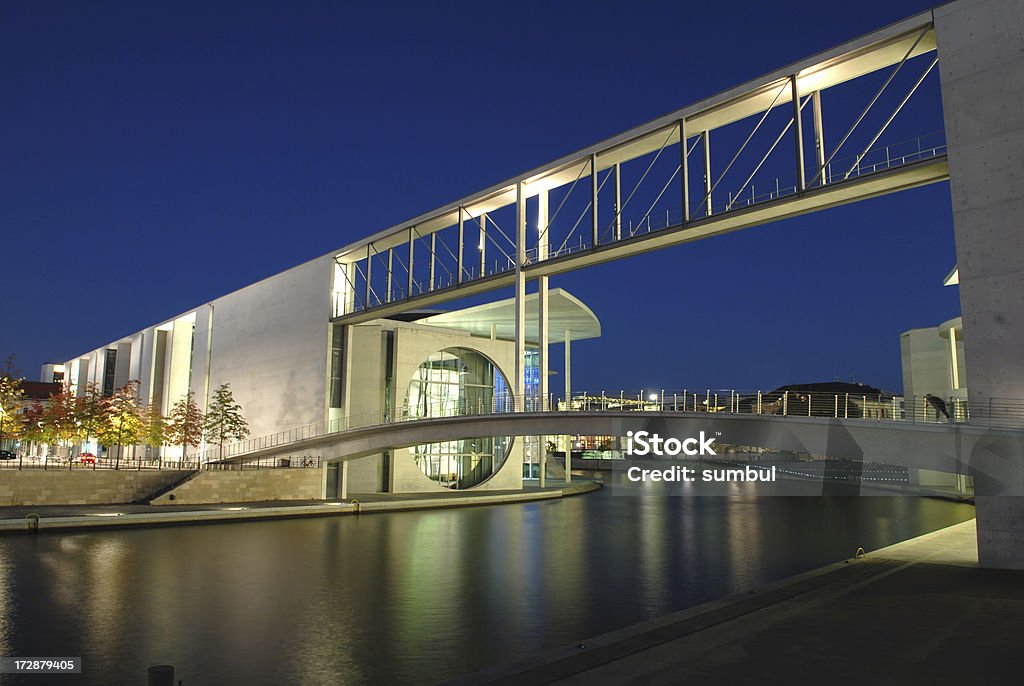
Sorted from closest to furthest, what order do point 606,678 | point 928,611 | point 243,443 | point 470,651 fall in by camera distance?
point 606,678
point 470,651
point 928,611
point 243,443

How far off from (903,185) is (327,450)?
83.6 ft

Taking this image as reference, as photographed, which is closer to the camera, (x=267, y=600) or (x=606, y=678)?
(x=606, y=678)

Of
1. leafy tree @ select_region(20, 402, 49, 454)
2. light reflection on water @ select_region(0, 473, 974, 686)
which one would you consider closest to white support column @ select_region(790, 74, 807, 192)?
light reflection on water @ select_region(0, 473, 974, 686)

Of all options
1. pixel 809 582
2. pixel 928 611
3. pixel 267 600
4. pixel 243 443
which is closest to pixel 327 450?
pixel 243 443

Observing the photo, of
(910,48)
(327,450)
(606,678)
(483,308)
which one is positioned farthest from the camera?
(483,308)

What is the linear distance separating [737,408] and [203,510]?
691 inches

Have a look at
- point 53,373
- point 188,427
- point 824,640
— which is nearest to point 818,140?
point 824,640

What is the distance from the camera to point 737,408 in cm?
2089

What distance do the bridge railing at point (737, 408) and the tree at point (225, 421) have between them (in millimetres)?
584

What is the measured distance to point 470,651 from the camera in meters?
9.78

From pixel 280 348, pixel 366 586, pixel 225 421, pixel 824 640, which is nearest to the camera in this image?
pixel 824 640

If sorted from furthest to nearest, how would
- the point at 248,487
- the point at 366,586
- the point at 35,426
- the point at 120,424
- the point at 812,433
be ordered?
the point at 120,424, the point at 35,426, the point at 248,487, the point at 812,433, the point at 366,586

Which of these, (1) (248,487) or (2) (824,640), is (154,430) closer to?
(1) (248,487)

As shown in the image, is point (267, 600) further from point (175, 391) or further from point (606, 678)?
point (175, 391)
